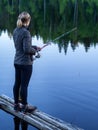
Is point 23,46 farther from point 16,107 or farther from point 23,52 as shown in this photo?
point 16,107

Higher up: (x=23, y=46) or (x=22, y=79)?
(x=23, y=46)

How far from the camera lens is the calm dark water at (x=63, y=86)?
18.4 meters

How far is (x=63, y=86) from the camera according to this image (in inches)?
938

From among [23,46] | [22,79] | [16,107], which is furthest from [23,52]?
[16,107]

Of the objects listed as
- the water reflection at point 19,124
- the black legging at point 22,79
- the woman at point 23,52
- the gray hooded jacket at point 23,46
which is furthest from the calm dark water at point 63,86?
the gray hooded jacket at point 23,46

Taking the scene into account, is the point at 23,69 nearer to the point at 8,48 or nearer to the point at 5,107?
the point at 5,107

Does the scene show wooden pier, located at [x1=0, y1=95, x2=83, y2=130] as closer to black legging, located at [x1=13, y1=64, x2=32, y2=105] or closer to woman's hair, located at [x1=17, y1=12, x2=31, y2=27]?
black legging, located at [x1=13, y1=64, x2=32, y2=105]

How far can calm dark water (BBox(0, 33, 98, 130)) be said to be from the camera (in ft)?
60.2

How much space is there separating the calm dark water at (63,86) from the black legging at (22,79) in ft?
5.60

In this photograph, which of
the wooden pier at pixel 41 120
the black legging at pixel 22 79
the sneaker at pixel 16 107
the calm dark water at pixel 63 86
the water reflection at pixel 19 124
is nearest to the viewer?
the black legging at pixel 22 79

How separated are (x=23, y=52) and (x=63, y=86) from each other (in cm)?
1015

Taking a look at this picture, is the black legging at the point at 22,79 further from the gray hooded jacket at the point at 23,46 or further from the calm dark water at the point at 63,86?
the calm dark water at the point at 63,86

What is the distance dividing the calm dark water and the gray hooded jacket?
2.96m

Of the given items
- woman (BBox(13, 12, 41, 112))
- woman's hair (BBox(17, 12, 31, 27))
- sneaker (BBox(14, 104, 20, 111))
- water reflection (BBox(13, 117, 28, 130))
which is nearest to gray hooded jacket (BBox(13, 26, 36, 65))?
woman (BBox(13, 12, 41, 112))
